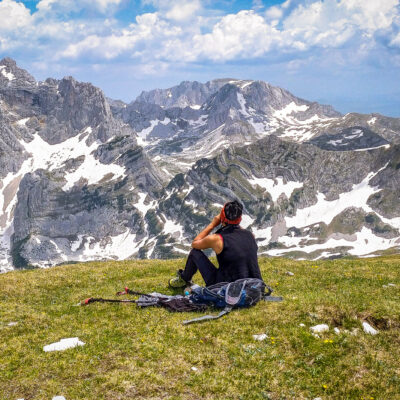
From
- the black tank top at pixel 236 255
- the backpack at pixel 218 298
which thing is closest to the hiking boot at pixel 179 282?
the backpack at pixel 218 298

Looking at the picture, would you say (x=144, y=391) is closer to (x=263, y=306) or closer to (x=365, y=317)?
(x=263, y=306)

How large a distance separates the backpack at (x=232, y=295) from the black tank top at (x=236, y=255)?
41cm

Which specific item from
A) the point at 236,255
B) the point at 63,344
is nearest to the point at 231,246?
the point at 236,255

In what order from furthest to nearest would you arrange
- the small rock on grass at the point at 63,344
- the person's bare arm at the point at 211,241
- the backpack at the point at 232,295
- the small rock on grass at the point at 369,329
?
1. the person's bare arm at the point at 211,241
2. the backpack at the point at 232,295
3. the small rock on grass at the point at 369,329
4. the small rock on grass at the point at 63,344

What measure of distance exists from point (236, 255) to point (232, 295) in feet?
5.74

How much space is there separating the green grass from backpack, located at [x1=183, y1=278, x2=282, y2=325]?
0.45 metres

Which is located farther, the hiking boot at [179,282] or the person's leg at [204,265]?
the hiking boot at [179,282]

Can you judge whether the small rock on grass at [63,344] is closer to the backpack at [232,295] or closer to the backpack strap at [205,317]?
the backpack strap at [205,317]

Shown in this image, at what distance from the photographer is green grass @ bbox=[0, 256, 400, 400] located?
9.62 m

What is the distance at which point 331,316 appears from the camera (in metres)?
13.6

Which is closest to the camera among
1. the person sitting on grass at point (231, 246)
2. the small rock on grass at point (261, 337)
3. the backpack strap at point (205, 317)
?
the small rock on grass at point (261, 337)

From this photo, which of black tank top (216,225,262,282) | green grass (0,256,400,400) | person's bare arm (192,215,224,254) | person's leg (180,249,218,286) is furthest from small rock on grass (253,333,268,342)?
person's leg (180,249,218,286)

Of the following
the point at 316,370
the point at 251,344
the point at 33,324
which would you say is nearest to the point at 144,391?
the point at 251,344

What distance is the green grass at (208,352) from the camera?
9617 millimetres
